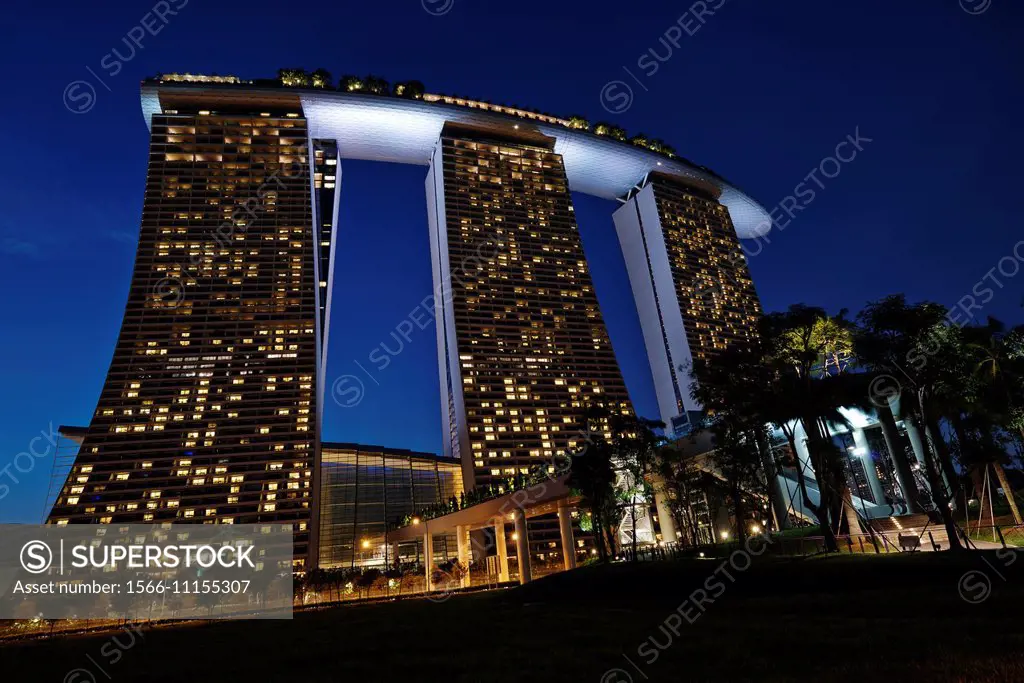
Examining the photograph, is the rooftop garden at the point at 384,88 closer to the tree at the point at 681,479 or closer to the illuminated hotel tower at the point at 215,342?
the illuminated hotel tower at the point at 215,342

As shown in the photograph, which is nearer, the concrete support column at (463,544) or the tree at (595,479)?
the tree at (595,479)

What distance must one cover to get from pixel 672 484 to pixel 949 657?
42.7 metres

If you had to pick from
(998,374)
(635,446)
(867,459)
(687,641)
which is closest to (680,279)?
(867,459)

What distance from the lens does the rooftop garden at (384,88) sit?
4717 inches

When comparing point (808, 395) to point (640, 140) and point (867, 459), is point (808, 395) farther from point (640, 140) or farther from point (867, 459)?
point (640, 140)

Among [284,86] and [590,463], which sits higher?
[284,86]

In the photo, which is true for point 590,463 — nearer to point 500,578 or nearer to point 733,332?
point 500,578

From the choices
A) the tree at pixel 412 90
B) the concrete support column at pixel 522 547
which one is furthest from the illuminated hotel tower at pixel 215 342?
the concrete support column at pixel 522 547

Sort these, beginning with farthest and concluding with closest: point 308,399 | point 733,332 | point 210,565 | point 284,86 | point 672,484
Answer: point 733,332
point 284,86
point 308,399
point 210,565
point 672,484

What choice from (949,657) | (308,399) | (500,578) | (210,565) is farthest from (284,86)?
(949,657)

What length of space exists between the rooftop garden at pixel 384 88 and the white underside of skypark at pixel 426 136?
259cm

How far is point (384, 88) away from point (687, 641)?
458 ft

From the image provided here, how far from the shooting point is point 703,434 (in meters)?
51.8

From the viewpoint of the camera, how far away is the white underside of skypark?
12212 centimetres
